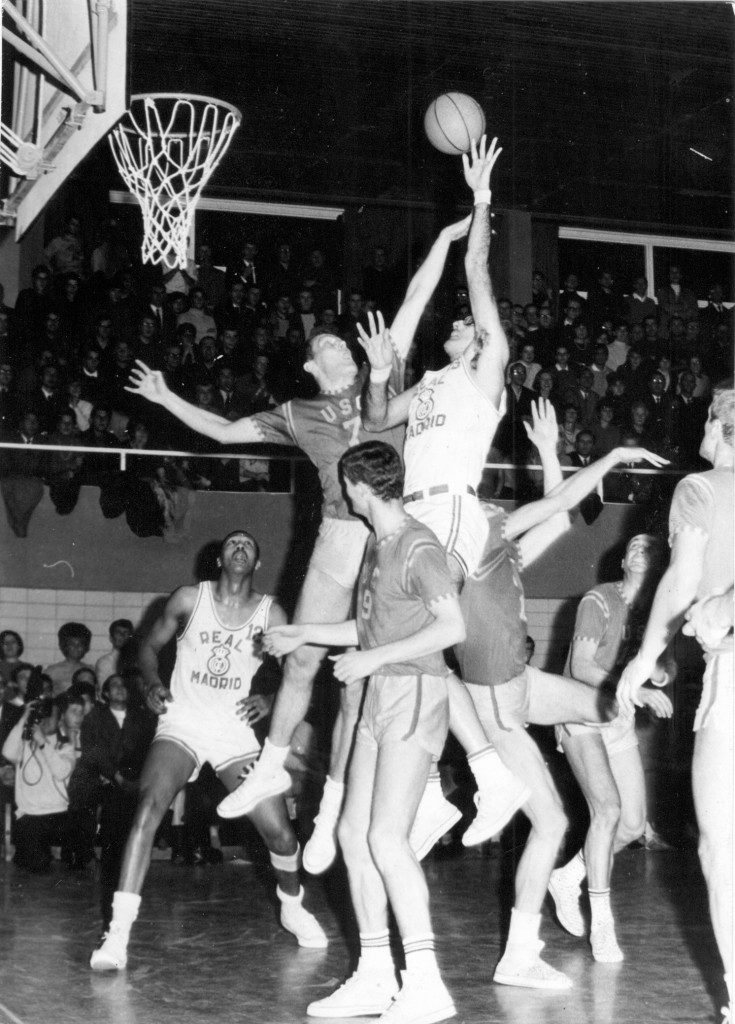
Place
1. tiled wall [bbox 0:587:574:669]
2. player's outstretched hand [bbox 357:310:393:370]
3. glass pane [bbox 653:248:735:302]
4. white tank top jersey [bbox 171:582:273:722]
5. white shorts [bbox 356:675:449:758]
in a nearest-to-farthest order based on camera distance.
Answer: white shorts [bbox 356:675:449:758]
player's outstretched hand [bbox 357:310:393:370]
white tank top jersey [bbox 171:582:273:722]
tiled wall [bbox 0:587:574:669]
glass pane [bbox 653:248:735:302]

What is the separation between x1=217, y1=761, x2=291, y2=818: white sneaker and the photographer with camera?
10.4ft

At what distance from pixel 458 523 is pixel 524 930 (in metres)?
1.93

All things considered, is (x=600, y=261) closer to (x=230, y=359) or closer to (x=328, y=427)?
(x=230, y=359)

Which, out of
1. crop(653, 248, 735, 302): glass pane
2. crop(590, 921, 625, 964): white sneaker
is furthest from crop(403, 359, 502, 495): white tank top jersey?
crop(653, 248, 735, 302): glass pane

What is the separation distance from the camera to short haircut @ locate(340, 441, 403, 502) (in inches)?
202

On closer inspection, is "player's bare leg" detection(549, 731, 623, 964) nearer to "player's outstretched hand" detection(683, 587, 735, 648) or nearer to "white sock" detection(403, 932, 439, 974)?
"white sock" detection(403, 932, 439, 974)

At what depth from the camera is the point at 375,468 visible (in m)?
5.12

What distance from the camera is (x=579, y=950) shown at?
21.7 ft

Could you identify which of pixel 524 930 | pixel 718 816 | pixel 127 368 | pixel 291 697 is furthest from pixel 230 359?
pixel 718 816

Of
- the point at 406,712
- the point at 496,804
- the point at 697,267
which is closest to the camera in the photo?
the point at 406,712

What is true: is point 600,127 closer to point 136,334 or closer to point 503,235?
point 503,235

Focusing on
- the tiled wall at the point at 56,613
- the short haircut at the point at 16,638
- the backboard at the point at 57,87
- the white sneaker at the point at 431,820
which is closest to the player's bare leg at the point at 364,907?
the white sneaker at the point at 431,820

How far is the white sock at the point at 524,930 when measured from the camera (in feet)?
19.3

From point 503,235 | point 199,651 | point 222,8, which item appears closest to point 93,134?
point 199,651
